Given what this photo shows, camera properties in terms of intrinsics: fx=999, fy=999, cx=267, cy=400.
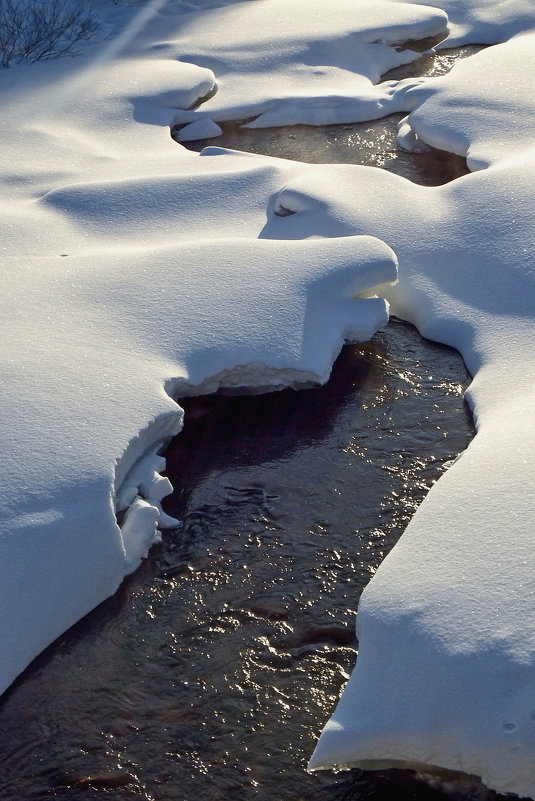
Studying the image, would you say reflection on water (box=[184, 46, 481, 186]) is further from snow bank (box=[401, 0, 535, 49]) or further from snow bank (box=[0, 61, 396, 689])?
snow bank (box=[401, 0, 535, 49])

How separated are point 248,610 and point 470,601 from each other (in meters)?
0.93

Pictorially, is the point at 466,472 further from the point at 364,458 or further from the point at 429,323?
the point at 429,323

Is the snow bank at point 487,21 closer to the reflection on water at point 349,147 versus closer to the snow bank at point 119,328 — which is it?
the reflection on water at point 349,147

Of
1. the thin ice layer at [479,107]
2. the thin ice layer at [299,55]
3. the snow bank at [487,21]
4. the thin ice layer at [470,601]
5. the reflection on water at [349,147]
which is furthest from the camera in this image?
the snow bank at [487,21]

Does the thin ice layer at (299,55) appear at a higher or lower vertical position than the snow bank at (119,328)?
lower

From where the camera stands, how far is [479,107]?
7398 mm

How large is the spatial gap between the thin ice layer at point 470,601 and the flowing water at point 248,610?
0.18 metres

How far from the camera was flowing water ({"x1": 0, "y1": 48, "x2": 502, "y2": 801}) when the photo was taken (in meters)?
3.27

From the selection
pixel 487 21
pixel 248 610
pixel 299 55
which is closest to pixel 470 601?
pixel 248 610

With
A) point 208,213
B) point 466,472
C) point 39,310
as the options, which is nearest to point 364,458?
point 466,472

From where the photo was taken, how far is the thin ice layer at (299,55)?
821cm

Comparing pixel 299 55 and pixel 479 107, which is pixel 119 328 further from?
pixel 299 55

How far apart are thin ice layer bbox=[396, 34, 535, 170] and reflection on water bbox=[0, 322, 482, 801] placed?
2427 millimetres

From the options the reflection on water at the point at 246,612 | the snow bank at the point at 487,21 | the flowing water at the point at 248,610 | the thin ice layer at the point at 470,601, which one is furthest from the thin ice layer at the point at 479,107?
the reflection on water at the point at 246,612
